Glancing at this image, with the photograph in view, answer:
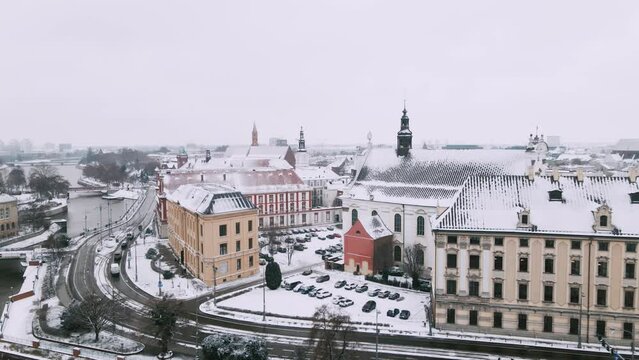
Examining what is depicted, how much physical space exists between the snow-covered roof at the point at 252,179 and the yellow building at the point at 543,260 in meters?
61.3

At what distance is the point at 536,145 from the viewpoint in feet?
236

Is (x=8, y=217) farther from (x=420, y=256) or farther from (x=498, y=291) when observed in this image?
(x=498, y=291)

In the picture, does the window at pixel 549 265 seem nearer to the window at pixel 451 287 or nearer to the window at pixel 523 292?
the window at pixel 523 292

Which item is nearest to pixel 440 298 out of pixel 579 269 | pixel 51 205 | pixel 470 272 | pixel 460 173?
pixel 470 272

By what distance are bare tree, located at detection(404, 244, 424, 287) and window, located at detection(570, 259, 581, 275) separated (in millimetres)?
21445

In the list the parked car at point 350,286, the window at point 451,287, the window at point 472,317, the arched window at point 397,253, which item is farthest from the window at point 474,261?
the arched window at point 397,253

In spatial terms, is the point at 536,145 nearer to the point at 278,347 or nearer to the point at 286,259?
the point at 286,259

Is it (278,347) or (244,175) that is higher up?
(244,175)

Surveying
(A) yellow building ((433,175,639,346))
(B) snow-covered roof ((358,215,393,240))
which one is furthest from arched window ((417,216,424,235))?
(A) yellow building ((433,175,639,346))

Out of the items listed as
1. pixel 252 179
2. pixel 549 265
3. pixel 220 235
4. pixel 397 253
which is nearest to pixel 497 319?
pixel 549 265

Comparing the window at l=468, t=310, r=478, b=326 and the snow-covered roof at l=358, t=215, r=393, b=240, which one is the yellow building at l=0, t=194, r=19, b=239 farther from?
the window at l=468, t=310, r=478, b=326

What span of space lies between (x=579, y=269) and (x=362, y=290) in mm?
24186

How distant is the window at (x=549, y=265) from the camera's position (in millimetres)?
46562

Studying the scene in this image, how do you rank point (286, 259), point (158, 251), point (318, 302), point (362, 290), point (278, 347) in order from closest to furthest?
1. point (278, 347)
2. point (318, 302)
3. point (362, 290)
4. point (286, 259)
5. point (158, 251)
